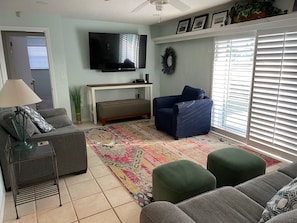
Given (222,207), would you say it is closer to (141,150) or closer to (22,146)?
(22,146)

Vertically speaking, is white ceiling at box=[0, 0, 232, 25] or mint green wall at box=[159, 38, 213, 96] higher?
white ceiling at box=[0, 0, 232, 25]

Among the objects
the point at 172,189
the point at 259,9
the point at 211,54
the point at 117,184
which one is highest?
the point at 259,9

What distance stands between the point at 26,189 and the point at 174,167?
1.69 meters

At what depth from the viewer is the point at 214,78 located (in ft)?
13.6

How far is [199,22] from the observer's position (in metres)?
4.28

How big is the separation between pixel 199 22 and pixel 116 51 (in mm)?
1974

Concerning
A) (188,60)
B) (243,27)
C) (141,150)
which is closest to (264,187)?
(141,150)

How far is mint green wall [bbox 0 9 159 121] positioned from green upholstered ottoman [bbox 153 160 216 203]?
3.35 m

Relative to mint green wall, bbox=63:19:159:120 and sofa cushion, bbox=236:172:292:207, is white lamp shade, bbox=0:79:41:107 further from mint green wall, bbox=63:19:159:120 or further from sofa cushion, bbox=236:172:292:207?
mint green wall, bbox=63:19:159:120

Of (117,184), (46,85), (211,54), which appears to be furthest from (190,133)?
(46,85)

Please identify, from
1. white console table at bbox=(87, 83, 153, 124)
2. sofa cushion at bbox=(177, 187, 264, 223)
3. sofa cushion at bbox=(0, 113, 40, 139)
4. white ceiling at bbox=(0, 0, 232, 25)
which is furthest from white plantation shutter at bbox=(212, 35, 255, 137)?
sofa cushion at bbox=(0, 113, 40, 139)

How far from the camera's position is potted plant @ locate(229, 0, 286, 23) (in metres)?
2.99

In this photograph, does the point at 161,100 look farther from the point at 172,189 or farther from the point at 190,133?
the point at 172,189

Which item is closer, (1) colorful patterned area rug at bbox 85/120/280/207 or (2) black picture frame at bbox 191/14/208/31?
(1) colorful patterned area rug at bbox 85/120/280/207
